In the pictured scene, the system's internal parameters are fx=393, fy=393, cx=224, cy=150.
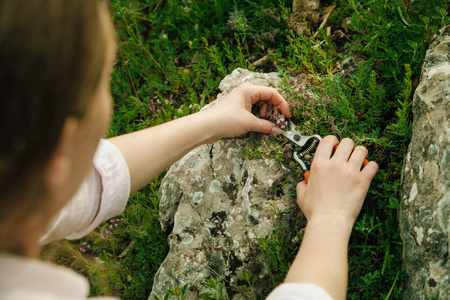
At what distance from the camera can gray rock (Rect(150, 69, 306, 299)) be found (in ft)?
9.39

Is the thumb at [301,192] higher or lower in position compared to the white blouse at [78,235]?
lower

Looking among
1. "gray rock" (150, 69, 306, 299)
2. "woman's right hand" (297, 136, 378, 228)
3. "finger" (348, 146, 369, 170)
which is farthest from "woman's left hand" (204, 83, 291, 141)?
"finger" (348, 146, 369, 170)

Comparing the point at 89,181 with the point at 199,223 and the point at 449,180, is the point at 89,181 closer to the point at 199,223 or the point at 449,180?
the point at 199,223

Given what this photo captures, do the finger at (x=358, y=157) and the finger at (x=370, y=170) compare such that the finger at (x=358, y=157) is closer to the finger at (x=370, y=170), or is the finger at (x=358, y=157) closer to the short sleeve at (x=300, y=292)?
the finger at (x=370, y=170)

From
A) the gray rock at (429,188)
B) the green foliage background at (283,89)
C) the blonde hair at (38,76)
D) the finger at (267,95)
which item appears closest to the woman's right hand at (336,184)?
the green foliage background at (283,89)

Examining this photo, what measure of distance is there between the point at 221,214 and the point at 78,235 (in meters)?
1.08

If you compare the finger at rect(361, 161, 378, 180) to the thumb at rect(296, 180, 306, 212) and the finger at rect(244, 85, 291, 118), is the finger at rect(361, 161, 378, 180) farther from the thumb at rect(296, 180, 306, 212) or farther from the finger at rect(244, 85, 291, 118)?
the finger at rect(244, 85, 291, 118)

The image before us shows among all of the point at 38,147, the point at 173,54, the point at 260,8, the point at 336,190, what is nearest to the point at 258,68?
the point at 260,8

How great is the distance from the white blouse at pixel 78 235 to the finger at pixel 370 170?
97cm

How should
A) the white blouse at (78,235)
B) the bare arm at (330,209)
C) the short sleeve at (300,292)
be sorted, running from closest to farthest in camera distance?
the white blouse at (78,235) < the short sleeve at (300,292) < the bare arm at (330,209)

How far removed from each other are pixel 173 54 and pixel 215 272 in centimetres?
258

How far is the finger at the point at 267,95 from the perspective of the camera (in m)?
2.98

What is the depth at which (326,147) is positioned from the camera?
2.70 metres

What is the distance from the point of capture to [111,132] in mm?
4207
